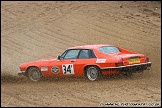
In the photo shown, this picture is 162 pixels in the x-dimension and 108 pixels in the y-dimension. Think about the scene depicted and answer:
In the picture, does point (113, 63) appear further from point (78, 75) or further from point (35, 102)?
point (35, 102)

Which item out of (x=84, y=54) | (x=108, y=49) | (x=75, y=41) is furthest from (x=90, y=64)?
(x=75, y=41)

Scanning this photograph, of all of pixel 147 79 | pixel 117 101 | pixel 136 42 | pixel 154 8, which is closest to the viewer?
pixel 117 101

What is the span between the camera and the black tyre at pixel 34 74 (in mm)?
14087

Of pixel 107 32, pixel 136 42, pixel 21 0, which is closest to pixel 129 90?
pixel 136 42

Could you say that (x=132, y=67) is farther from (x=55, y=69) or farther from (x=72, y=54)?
(x=55, y=69)

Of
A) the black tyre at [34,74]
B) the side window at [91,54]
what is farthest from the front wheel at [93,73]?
the black tyre at [34,74]

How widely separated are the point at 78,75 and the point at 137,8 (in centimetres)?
1651

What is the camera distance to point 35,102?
31.4ft

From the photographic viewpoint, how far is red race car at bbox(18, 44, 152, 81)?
1255 centimetres

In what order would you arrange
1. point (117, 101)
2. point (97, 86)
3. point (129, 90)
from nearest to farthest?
point (117, 101)
point (129, 90)
point (97, 86)

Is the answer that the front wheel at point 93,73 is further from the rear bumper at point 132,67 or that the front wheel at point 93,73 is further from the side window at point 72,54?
the side window at point 72,54

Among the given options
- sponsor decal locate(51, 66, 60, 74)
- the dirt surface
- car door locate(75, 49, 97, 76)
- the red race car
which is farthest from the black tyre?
car door locate(75, 49, 97, 76)

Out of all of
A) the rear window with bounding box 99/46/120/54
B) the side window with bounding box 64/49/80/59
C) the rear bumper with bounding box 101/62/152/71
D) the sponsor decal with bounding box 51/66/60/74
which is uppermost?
the rear window with bounding box 99/46/120/54

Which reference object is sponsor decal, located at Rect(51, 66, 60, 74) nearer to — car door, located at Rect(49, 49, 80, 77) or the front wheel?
car door, located at Rect(49, 49, 80, 77)
